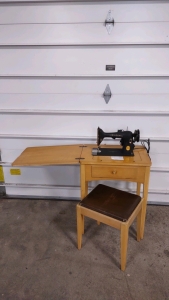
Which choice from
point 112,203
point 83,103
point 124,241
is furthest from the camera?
point 83,103

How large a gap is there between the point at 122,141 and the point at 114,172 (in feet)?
0.93

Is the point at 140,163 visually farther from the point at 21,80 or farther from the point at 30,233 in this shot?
the point at 21,80

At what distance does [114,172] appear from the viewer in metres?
1.71

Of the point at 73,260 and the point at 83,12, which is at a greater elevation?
the point at 83,12

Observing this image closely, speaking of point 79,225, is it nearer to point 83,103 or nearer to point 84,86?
point 83,103

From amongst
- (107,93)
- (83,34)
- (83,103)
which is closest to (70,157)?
(83,103)

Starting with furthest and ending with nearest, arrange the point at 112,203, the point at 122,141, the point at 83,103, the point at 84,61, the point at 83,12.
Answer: the point at 83,103 → the point at 84,61 → the point at 83,12 → the point at 122,141 → the point at 112,203

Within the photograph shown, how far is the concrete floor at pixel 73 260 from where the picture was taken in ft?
4.86

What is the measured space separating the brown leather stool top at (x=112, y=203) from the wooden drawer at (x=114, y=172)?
0.54 feet

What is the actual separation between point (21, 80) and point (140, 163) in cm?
146

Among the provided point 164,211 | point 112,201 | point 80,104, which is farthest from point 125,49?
point 164,211

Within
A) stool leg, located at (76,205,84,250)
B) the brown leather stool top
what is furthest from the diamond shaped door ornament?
stool leg, located at (76,205,84,250)

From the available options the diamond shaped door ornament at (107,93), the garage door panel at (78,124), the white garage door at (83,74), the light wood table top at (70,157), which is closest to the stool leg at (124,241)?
the light wood table top at (70,157)

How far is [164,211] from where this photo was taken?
92.0 inches
